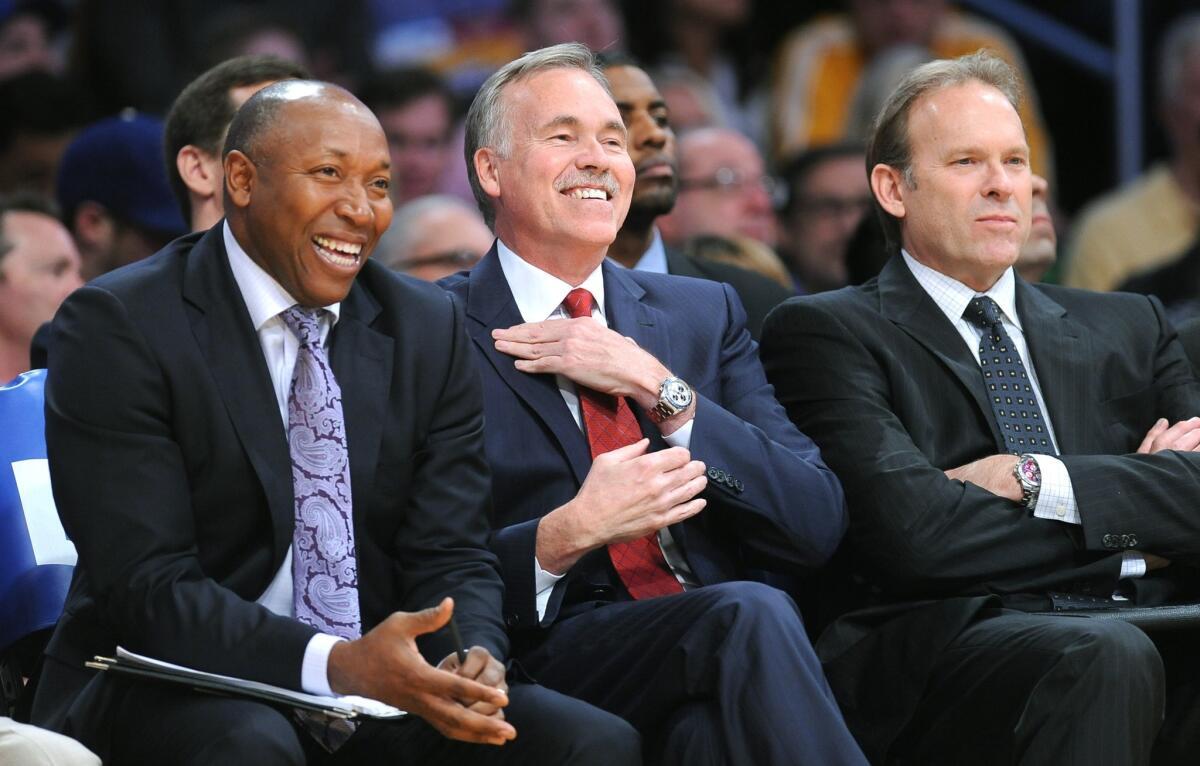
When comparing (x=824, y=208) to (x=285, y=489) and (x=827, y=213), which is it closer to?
(x=827, y=213)

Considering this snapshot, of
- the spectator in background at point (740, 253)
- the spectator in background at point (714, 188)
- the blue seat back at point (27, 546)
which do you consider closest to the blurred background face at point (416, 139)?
the spectator in background at point (714, 188)

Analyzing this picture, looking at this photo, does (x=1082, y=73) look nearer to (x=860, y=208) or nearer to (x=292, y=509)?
(x=860, y=208)

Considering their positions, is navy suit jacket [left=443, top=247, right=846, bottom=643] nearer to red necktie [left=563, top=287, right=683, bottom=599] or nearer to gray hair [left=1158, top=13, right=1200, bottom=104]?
red necktie [left=563, top=287, right=683, bottom=599]

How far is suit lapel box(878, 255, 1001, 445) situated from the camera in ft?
12.9

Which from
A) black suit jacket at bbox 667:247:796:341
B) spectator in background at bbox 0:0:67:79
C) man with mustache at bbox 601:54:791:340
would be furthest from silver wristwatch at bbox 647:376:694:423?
spectator in background at bbox 0:0:67:79

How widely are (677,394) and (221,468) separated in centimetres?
96

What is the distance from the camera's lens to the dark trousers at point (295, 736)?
114 inches

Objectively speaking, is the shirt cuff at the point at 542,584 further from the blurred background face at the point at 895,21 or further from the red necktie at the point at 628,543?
the blurred background face at the point at 895,21

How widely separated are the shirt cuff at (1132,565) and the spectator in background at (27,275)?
A: 2822mm

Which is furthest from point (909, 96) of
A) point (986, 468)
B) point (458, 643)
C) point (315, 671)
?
point (315, 671)

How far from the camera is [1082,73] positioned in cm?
803

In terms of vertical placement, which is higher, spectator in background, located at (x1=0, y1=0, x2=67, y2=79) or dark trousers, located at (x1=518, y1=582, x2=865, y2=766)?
spectator in background, located at (x1=0, y1=0, x2=67, y2=79)

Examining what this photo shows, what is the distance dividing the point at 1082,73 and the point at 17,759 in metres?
6.39

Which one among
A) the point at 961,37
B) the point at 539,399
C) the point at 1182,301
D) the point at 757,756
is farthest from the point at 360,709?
the point at 961,37
